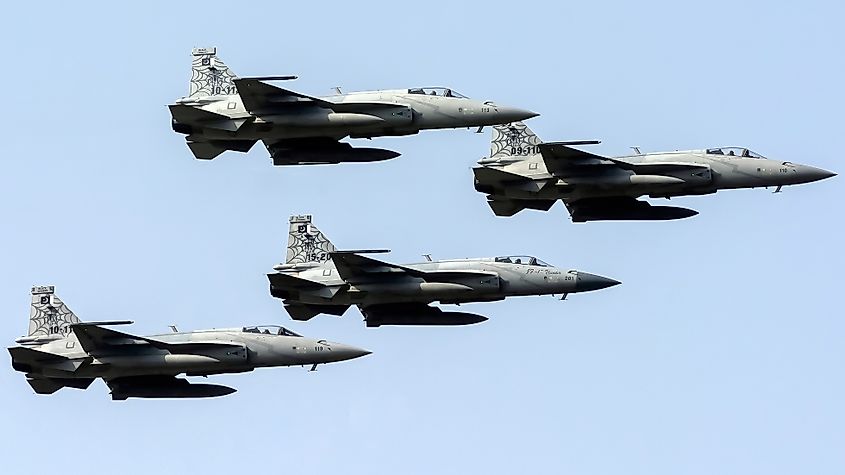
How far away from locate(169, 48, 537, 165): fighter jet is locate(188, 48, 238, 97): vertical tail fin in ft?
1.63

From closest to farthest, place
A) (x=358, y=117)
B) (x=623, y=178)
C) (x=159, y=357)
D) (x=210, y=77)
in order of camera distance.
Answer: (x=358, y=117) < (x=159, y=357) < (x=623, y=178) < (x=210, y=77)

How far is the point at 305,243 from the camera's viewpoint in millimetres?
80000

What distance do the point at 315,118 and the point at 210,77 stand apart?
17.7ft

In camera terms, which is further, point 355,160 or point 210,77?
point 210,77

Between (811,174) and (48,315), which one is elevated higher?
(811,174)

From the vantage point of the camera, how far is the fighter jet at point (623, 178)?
74.4m

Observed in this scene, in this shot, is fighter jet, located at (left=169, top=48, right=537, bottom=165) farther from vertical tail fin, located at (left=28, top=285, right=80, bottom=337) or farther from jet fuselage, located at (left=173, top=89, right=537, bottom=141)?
vertical tail fin, located at (left=28, top=285, right=80, bottom=337)

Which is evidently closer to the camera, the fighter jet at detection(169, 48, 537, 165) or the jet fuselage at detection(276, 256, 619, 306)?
the fighter jet at detection(169, 48, 537, 165)

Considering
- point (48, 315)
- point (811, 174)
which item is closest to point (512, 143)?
point (811, 174)

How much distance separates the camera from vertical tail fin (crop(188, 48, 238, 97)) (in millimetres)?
75188

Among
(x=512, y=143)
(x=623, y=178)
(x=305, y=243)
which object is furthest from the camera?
(x=305, y=243)

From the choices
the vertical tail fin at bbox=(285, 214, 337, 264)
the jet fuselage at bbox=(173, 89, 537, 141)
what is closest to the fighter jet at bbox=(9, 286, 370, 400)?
the vertical tail fin at bbox=(285, 214, 337, 264)

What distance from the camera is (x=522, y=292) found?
75.6 m

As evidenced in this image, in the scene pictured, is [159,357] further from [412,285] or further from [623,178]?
[623,178]
